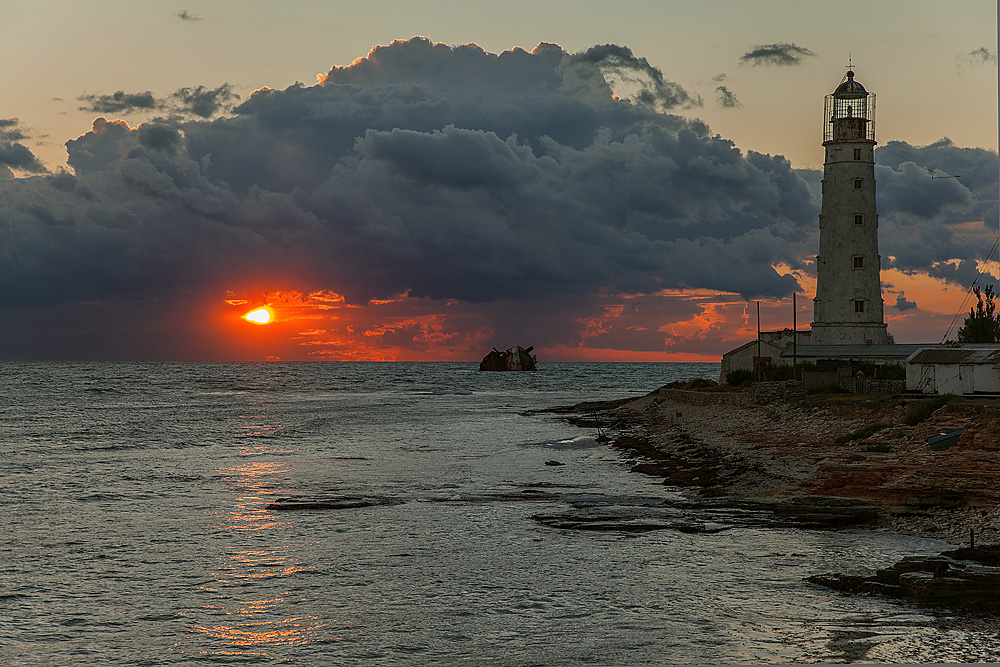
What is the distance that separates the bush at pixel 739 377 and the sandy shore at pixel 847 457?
49.5 feet

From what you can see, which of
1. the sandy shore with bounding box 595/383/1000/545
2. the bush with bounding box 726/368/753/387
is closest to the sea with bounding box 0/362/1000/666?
the sandy shore with bounding box 595/383/1000/545

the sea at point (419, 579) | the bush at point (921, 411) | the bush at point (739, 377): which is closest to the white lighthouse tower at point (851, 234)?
the bush at point (739, 377)

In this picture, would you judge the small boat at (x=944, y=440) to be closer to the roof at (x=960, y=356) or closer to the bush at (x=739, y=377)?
the roof at (x=960, y=356)

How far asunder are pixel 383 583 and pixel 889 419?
24955mm

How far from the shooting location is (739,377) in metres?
63.5

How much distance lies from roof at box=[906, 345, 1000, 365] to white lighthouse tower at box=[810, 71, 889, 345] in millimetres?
13095

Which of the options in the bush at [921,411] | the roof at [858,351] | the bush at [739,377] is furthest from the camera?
the bush at [739,377]

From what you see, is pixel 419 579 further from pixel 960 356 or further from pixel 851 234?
pixel 851 234

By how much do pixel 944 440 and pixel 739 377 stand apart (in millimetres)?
38991

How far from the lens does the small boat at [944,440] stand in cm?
2464

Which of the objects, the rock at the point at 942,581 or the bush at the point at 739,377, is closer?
the rock at the point at 942,581

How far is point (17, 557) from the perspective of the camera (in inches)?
683

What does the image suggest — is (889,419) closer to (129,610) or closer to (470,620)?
(470,620)

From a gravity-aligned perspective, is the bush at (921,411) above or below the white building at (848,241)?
below
